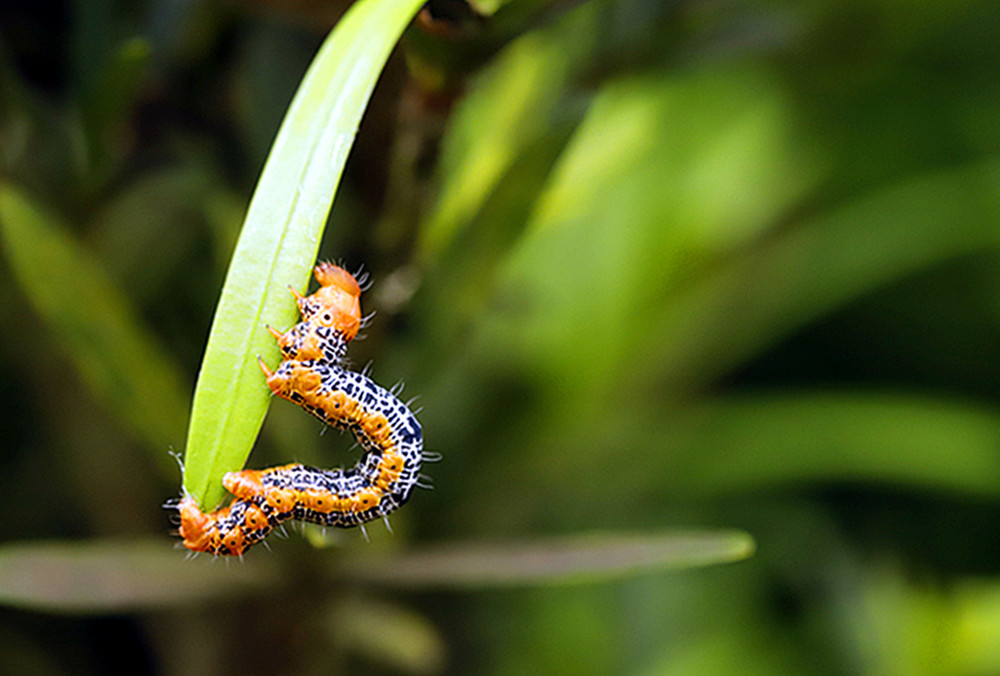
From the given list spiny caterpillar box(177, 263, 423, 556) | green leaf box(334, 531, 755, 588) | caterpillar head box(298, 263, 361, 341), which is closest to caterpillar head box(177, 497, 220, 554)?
spiny caterpillar box(177, 263, 423, 556)

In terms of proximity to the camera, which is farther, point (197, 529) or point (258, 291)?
point (197, 529)

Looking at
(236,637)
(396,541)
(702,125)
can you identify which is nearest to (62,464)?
(236,637)

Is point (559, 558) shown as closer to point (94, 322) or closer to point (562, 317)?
point (94, 322)

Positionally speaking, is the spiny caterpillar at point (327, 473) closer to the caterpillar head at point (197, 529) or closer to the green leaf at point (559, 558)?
the caterpillar head at point (197, 529)

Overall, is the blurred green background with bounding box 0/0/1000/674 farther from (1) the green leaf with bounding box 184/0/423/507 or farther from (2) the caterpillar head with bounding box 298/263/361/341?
(1) the green leaf with bounding box 184/0/423/507

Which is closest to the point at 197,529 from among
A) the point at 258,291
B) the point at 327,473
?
the point at 327,473

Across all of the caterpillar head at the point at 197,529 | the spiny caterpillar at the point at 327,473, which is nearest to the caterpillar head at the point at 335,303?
the spiny caterpillar at the point at 327,473
